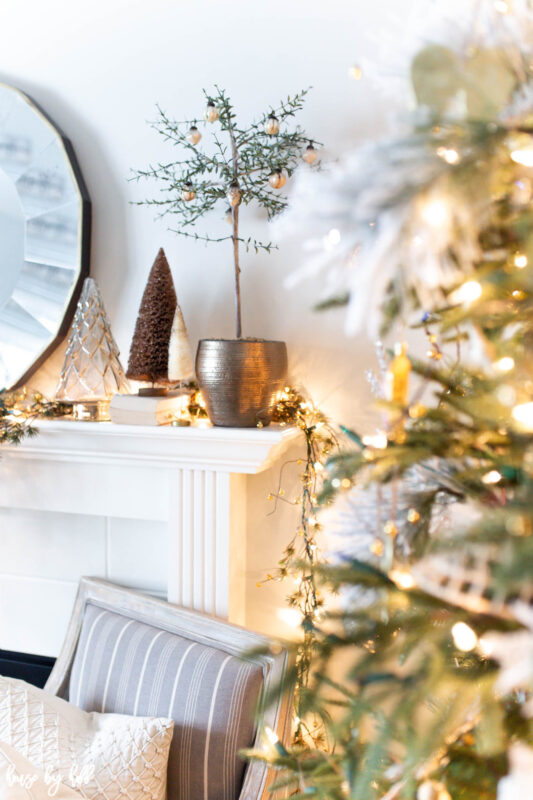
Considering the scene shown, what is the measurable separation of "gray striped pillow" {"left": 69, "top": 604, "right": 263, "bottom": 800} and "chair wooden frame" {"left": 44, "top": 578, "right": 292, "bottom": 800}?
0.9 inches

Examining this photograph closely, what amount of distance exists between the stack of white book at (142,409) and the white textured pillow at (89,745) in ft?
1.82

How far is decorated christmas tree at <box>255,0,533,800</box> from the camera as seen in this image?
19.9 inches

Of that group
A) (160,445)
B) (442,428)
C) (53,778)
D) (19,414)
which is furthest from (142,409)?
(442,428)

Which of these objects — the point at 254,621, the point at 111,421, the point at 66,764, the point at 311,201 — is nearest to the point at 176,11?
the point at 111,421

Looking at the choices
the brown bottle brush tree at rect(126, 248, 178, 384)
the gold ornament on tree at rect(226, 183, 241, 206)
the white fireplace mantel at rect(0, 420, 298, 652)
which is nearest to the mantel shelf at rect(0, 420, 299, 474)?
the white fireplace mantel at rect(0, 420, 298, 652)

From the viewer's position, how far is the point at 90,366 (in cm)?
150

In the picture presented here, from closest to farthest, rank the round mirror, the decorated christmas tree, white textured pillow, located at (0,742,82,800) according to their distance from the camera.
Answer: the decorated christmas tree → white textured pillow, located at (0,742,82,800) → the round mirror

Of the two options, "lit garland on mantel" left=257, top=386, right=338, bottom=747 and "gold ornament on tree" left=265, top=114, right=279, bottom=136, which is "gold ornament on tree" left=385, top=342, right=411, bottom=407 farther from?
"gold ornament on tree" left=265, top=114, right=279, bottom=136

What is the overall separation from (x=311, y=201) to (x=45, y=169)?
1283 millimetres

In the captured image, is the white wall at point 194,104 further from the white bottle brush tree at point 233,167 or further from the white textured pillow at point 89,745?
the white textured pillow at point 89,745

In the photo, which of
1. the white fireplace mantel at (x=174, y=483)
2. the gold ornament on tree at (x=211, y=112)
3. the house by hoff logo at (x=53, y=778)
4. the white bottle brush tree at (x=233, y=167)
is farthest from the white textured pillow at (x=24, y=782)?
the gold ornament on tree at (x=211, y=112)

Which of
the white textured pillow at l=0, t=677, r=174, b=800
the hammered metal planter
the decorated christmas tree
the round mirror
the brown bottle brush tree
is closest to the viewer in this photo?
the decorated christmas tree

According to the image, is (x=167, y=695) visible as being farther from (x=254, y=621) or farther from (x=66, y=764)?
(x=254, y=621)

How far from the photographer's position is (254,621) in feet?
5.23
